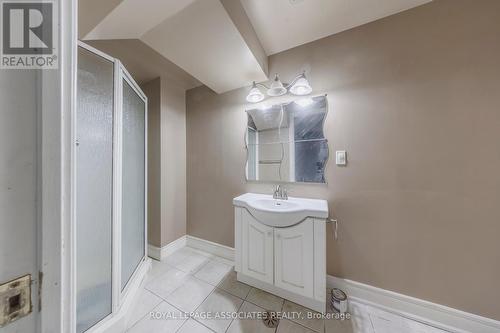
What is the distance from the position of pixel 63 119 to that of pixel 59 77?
9 centimetres

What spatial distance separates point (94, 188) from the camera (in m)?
1.10

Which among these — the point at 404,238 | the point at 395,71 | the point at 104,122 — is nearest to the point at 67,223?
the point at 104,122

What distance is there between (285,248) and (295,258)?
0.33ft

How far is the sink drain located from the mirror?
1.09 metres

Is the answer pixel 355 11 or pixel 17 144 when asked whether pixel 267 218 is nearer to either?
pixel 17 144

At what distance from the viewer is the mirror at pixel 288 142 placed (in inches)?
63.4

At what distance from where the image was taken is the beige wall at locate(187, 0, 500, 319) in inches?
44.7

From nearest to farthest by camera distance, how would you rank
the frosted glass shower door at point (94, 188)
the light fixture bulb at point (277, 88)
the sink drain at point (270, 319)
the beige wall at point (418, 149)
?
1. the frosted glass shower door at point (94, 188)
2. the beige wall at point (418, 149)
3. the sink drain at point (270, 319)
4. the light fixture bulb at point (277, 88)

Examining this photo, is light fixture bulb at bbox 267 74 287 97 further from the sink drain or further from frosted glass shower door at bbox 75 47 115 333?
the sink drain

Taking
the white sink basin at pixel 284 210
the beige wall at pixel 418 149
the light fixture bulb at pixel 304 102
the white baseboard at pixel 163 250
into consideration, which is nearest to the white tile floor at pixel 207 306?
the white baseboard at pixel 163 250

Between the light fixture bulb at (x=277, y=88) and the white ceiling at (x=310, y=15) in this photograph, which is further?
the light fixture bulb at (x=277, y=88)

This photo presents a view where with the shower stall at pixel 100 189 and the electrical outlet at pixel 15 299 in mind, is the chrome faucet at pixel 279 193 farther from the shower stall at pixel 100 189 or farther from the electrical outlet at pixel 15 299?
the electrical outlet at pixel 15 299

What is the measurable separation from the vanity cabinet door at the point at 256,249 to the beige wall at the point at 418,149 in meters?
0.54

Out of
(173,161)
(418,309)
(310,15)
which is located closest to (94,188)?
(173,161)
